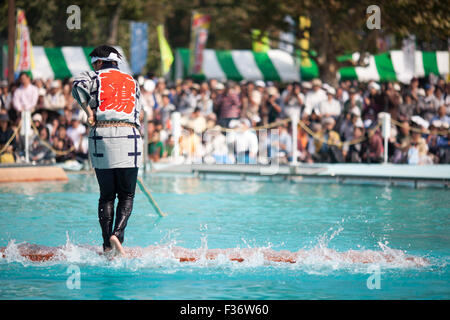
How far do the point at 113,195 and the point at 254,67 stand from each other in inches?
1138

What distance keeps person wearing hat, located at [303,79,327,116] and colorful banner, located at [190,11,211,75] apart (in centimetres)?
1067

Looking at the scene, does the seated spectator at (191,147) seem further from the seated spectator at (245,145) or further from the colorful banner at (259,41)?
the colorful banner at (259,41)

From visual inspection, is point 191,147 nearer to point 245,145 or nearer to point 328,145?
point 245,145

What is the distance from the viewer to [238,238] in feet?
36.5

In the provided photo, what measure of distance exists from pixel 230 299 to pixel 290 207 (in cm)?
733

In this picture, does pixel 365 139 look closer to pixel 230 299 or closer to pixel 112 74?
pixel 112 74

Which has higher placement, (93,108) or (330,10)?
(330,10)

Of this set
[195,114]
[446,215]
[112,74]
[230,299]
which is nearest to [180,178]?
[195,114]

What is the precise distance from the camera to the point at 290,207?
14734 millimetres

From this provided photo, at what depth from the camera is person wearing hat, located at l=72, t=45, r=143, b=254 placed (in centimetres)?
911

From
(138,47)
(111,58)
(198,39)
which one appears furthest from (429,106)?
(111,58)

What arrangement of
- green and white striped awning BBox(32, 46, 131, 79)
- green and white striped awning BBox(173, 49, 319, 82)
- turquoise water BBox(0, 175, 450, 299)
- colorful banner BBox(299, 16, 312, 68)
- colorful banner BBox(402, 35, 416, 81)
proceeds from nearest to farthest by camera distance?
1. turquoise water BBox(0, 175, 450, 299)
2. colorful banner BBox(402, 35, 416, 81)
3. green and white striped awning BBox(32, 46, 131, 79)
4. colorful banner BBox(299, 16, 312, 68)
5. green and white striped awning BBox(173, 49, 319, 82)

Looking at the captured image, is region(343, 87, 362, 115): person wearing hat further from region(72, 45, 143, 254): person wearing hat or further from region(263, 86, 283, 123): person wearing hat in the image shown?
region(72, 45, 143, 254): person wearing hat

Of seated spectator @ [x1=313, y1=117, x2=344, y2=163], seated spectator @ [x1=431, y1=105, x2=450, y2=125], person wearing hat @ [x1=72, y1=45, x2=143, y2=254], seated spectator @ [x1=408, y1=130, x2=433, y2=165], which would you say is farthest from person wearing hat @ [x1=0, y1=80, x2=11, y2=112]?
person wearing hat @ [x1=72, y1=45, x2=143, y2=254]
